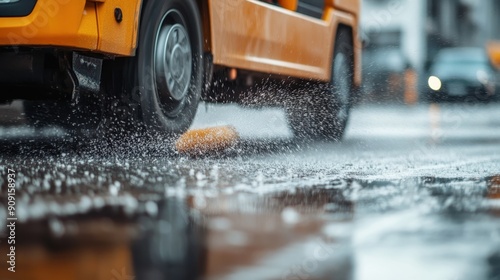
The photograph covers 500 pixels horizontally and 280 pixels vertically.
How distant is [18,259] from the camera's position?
274 centimetres

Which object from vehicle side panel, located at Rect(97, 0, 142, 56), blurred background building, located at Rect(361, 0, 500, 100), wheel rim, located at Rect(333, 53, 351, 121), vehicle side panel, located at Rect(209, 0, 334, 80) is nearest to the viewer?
vehicle side panel, located at Rect(97, 0, 142, 56)

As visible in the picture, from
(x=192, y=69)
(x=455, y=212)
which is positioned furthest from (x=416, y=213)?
(x=192, y=69)

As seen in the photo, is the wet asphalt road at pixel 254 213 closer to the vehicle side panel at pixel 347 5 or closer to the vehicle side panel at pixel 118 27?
the vehicle side panel at pixel 118 27

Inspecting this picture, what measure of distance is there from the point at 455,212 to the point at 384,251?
84 centimetres

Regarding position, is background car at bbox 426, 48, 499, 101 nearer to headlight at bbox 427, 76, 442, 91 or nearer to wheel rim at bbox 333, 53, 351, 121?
headlight at bbox 427, 76, 442, 91

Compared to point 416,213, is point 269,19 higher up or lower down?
higher up

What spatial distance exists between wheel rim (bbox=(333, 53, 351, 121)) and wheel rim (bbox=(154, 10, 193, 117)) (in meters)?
2.98

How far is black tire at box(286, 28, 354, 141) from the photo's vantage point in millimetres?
8875

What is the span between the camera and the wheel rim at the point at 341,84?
9078mm

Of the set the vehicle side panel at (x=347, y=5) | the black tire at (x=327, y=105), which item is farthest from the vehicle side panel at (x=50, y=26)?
the vehicle side panel at (x=347, y=5)

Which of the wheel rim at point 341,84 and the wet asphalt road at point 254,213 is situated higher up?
the wheel rim at point 341,84

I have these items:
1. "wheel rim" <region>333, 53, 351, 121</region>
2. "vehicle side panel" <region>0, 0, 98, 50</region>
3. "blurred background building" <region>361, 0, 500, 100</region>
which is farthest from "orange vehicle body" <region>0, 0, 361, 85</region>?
"blurred background building" <region>361, 0, 500, 100</region>

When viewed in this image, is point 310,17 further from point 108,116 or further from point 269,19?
point 108,116

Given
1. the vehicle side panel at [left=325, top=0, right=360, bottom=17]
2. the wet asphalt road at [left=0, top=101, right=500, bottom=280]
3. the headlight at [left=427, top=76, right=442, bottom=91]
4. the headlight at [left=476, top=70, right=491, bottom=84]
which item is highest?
the vehicle side panel at [left=325, top=0, right=360, bottom=17]
